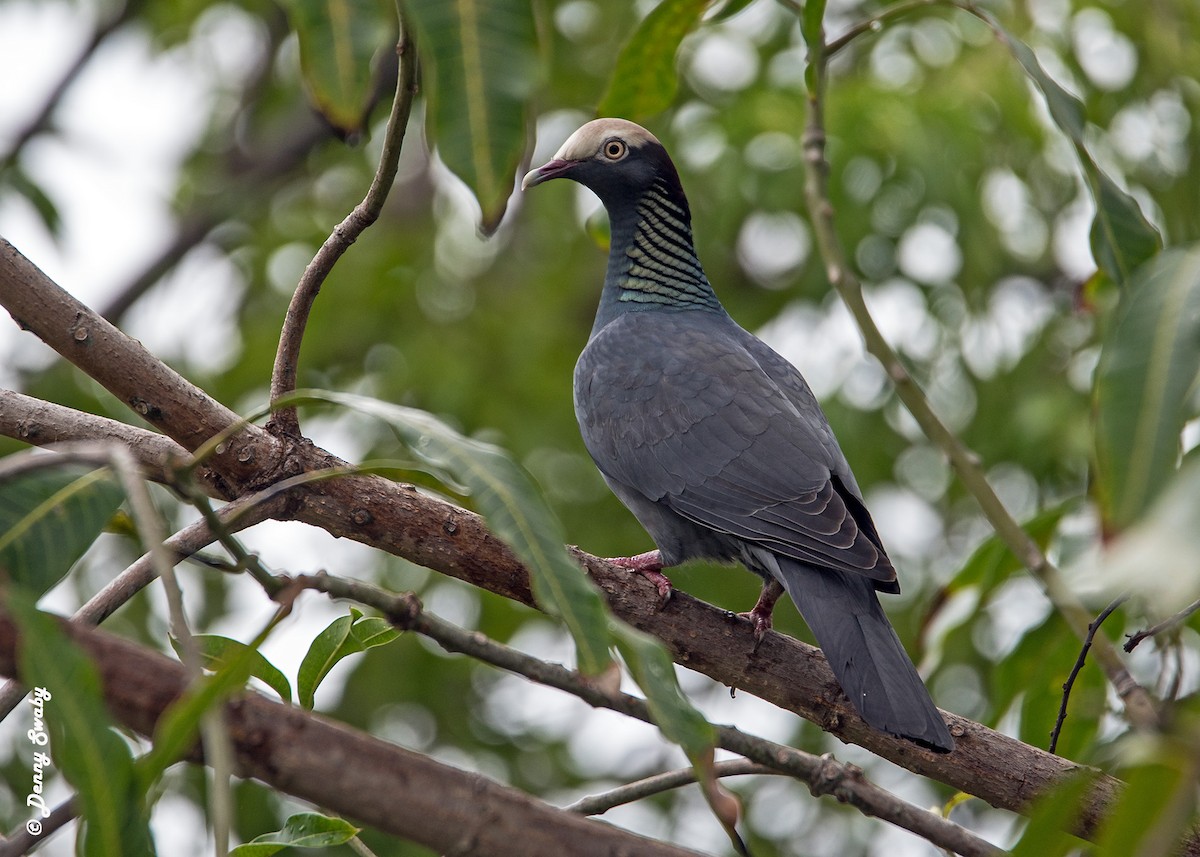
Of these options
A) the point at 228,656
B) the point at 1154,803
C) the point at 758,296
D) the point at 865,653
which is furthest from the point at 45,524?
the point at 758,296

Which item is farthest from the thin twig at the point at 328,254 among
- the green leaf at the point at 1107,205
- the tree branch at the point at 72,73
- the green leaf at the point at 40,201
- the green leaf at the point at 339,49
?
the tree branch at the point at 72,73

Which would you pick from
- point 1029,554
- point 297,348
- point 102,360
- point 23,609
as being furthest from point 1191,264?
point 102,360

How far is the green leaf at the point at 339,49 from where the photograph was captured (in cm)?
134

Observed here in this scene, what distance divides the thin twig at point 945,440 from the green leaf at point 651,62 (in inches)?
14.8

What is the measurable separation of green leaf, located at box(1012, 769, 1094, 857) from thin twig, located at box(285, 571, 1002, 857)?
0.49m

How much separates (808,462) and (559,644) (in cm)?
339

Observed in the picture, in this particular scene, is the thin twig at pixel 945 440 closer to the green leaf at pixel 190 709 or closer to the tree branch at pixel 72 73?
the green leaf at pixel 190 709

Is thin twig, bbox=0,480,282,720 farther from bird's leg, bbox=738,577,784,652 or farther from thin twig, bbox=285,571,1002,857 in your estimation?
bird's leg, bbox=738,577,784,652

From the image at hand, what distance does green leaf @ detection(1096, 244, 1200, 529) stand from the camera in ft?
3.87

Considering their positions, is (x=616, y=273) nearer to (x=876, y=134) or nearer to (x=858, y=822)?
(x=876, y=134)

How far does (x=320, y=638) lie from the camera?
224 cm

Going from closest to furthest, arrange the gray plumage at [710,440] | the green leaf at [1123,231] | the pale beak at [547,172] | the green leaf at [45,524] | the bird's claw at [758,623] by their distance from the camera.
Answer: the green leaf at [45,524], the green leaf at [1123,231], the bird's claw at [758,623], the gray plumage at [710,440], the pale beak at [547,172]

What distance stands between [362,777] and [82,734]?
0.33m

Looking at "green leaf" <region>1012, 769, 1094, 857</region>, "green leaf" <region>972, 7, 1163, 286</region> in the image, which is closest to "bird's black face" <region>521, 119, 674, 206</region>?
"green leaf" <region>972, 7, 1163, 286</region>
